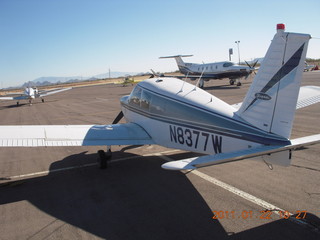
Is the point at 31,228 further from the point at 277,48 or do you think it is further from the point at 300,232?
the point at 277,48

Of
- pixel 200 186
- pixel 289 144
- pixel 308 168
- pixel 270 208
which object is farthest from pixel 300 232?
pixel 308 168

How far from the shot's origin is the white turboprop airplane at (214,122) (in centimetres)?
472

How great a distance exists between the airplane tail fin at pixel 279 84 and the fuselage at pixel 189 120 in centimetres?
26

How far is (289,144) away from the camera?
4723 mm

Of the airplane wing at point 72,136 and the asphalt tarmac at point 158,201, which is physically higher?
the airplane wing at point 72,136

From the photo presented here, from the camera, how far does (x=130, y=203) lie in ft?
19.3

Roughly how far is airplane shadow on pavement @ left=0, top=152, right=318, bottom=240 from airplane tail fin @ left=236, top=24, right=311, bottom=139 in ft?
6.19

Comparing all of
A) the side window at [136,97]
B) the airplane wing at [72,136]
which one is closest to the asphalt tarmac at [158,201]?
the airplane wing at [72,136]

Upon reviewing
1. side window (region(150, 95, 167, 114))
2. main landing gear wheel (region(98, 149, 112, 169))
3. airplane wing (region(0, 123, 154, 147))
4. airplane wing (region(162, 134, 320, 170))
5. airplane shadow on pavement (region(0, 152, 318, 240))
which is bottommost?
airplane shadow on pavement (region(0, 152, 318, 240))

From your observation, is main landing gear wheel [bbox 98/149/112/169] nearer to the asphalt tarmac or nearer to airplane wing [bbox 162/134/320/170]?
the asphalt tarmac

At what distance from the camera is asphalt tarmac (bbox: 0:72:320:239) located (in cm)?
469

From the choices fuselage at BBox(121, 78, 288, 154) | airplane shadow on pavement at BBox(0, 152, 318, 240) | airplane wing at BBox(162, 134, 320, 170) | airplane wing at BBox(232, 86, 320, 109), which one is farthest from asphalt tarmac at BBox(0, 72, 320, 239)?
airplane wing at BBox(232, 86, 320, 109)

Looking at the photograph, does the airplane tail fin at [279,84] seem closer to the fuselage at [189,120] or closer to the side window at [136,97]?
the fuselage at [189,120]

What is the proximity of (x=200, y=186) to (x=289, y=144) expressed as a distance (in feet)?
8.32
